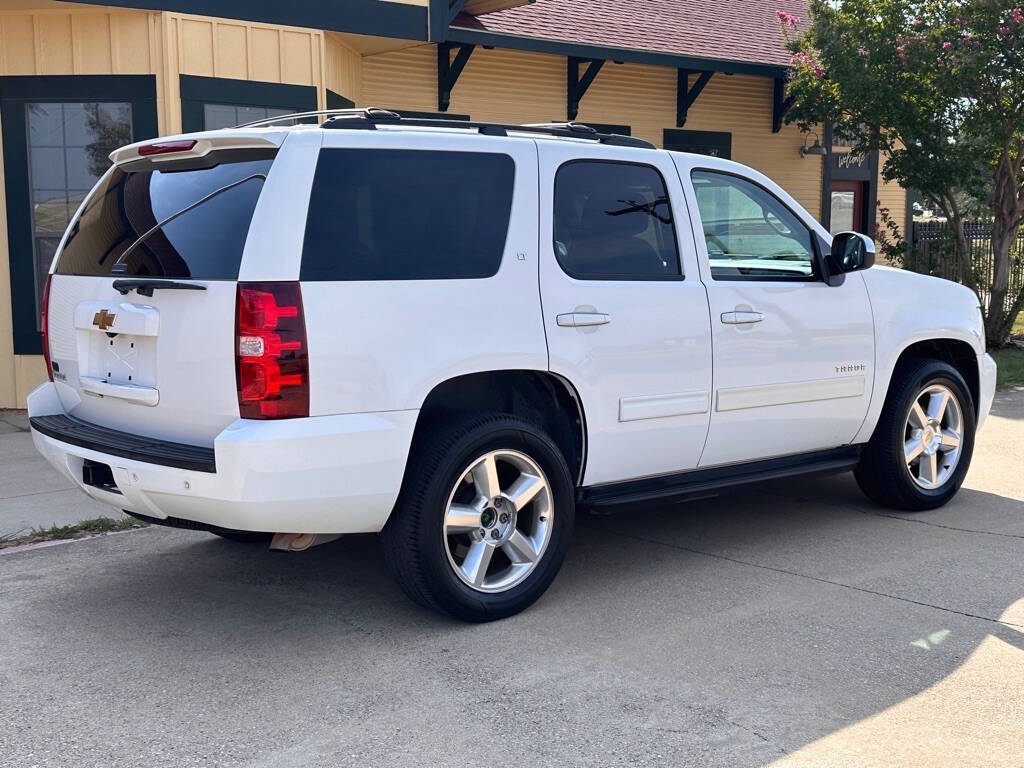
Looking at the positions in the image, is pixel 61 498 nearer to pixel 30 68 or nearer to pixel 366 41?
pixel 30 68

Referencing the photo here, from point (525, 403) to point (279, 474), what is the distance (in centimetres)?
131

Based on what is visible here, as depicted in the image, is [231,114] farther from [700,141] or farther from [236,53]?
[700,141]

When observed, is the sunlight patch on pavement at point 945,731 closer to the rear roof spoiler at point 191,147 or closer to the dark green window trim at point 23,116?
the rear roof spoiler at point 191,147

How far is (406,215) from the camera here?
467 centimetres

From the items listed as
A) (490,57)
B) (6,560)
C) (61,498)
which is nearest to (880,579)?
(6,560)

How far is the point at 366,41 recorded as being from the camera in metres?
11.5

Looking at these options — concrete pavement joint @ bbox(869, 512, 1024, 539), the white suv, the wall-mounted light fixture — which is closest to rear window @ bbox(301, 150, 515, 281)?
the white suv

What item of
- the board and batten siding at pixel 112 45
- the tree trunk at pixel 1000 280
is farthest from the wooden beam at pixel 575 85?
the board and batten siding at pixel 112 45

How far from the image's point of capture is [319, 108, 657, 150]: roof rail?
4.70 meters

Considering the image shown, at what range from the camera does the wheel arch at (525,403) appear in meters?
4.84

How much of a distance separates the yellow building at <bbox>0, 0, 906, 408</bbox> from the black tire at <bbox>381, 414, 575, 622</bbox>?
245 inches

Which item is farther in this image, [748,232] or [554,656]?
[748,232]

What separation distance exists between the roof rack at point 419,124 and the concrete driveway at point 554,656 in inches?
80.4

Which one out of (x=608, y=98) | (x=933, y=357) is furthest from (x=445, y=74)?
(x=933, y=357)
